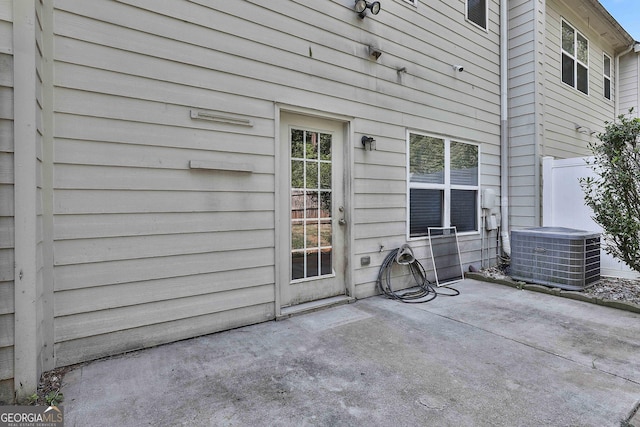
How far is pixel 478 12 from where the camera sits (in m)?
5.30

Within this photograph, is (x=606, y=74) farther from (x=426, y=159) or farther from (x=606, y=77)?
(x=426, y=159)

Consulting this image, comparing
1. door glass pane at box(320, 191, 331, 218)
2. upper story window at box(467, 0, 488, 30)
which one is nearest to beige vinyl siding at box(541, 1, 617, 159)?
upper story window at box(467, 0, 488, 30)

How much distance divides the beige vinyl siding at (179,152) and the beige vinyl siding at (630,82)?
825 centimetres

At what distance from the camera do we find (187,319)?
8.76ft

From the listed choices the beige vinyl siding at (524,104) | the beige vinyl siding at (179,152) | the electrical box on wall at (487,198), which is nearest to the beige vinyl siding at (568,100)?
the beige vinyl siding at (524,104)

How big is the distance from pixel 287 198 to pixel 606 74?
29.5 ft

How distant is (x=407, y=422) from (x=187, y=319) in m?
1.82

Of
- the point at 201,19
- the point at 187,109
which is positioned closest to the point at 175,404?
the point at 187,109

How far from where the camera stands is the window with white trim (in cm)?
436

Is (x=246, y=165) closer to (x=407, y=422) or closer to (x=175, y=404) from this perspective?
(x=175, y=404)

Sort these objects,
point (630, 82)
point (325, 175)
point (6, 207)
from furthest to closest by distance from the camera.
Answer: point (630, 82)
point (325, 175)
point (6, 207)

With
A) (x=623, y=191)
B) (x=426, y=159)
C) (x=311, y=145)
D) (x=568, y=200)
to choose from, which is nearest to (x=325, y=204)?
(x=311, y=145)

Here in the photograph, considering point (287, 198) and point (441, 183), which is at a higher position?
point (441, 183)

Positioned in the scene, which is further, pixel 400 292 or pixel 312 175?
pixel 400 292
